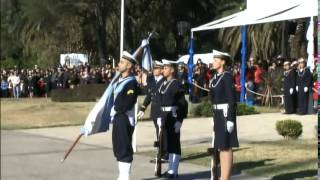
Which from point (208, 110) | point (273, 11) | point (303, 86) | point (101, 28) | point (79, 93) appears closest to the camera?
point (303, 86)

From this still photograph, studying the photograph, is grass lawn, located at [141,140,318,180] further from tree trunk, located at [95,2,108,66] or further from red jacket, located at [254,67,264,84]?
tree trunk, located at [95,2,108,66]

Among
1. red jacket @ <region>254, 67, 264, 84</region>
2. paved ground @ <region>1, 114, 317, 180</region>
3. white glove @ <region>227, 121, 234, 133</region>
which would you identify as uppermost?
red jacket @ <region>254, 67, 264, 84</region>

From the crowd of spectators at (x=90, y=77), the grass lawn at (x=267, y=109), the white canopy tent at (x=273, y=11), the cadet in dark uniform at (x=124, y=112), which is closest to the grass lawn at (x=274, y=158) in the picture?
the cadet in dark uniform at (x=124, y=112)

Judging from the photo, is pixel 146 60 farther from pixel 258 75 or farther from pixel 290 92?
pixel 258 75

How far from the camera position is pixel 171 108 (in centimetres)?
964

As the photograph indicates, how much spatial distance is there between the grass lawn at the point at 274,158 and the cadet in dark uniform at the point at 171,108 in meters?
1.03

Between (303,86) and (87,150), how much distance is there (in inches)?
372

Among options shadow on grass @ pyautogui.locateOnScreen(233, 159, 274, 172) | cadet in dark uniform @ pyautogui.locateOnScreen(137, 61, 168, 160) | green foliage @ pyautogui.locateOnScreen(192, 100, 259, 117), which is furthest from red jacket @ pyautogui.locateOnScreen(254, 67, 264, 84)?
cadet in dark uniform @ pyautogui.locateOnScreen(137, 61, 168, 160)

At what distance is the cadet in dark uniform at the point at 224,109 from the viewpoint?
790 centimetres

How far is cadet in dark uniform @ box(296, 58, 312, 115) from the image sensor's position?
20375mm

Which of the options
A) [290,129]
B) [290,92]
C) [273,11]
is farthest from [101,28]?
[290,129]

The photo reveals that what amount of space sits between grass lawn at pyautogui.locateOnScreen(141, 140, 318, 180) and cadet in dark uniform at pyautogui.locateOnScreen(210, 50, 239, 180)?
1537mm

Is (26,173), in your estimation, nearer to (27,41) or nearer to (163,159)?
(163,159)

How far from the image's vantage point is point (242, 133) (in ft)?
53.8
